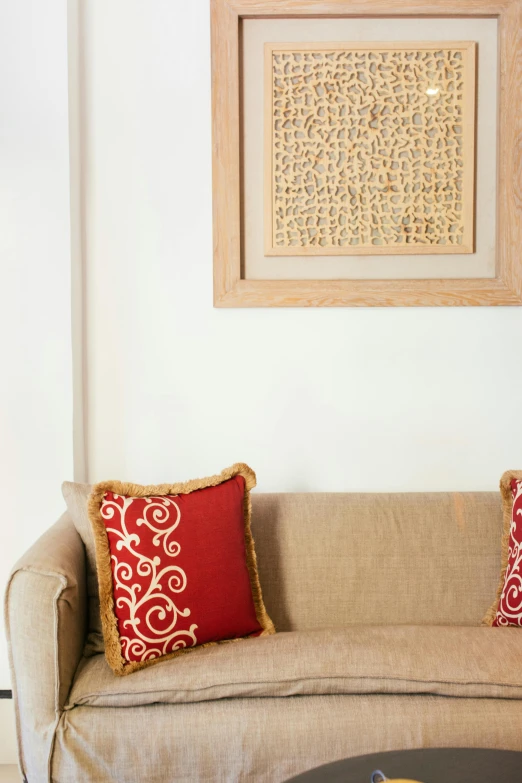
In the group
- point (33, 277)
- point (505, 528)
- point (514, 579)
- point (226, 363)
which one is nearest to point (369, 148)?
point (226, 363)

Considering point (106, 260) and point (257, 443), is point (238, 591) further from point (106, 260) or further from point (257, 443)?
point (106, 260)

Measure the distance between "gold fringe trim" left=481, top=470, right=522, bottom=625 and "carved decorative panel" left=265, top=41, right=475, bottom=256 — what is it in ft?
2.64

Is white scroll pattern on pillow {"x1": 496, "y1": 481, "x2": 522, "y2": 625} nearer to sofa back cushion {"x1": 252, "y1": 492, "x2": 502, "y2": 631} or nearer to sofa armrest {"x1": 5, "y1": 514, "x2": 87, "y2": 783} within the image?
sofa back cushion {"x1": 252, "y1": 492, "x2": 502, "y2": 631}

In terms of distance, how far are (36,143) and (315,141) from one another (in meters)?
0.91

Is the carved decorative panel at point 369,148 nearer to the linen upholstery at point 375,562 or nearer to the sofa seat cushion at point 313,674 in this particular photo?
the linen upholstery at point 375,562

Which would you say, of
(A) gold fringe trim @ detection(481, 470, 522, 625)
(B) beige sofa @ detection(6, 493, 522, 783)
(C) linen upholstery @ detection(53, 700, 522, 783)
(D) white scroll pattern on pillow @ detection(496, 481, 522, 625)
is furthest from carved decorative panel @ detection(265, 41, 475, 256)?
(C) linen upholstery @ detection(53, 700, 522, 783)

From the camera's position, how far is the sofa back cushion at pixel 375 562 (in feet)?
6.44

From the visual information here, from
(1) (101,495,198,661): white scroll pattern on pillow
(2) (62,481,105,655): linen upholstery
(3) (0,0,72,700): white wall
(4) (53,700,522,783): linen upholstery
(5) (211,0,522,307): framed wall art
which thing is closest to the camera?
(4) (53,700,522,783): linen upholstery

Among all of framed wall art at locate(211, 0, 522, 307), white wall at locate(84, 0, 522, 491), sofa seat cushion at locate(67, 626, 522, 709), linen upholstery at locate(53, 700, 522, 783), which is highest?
framed wall art at locate(211, 0, 522, 307)

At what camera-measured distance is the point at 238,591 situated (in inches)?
69.4

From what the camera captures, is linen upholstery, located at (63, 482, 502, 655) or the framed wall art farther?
the framed wall art

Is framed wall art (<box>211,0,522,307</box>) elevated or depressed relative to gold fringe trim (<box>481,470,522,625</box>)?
elevated

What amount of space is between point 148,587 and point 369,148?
1.58m

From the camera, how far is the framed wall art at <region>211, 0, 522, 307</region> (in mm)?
2248
